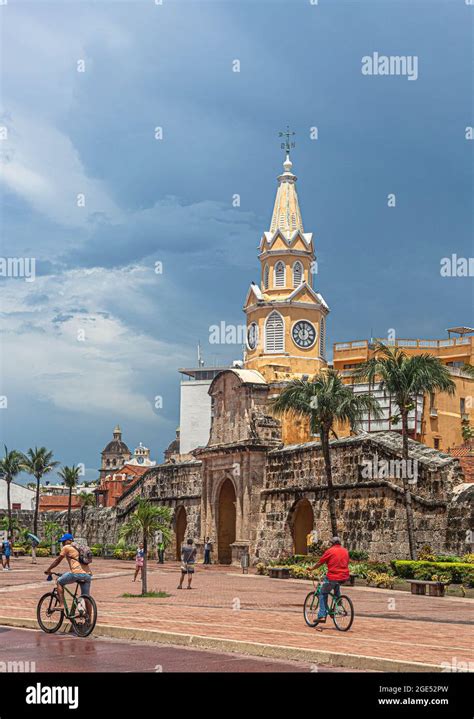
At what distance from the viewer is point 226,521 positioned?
49.1 metres

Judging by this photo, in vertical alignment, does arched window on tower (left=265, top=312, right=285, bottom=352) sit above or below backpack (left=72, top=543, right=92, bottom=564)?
above

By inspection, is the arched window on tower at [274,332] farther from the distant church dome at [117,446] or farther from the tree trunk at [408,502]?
the distant church dome at [117,446]

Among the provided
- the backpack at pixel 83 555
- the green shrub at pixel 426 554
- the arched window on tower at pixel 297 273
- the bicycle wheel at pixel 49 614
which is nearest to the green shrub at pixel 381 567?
the green shrub at pixel 426 554

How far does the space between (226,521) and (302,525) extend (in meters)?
6.33

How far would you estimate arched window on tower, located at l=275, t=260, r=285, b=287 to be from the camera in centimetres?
5144

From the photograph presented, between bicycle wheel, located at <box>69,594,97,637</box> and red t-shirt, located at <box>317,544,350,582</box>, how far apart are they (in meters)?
4.08

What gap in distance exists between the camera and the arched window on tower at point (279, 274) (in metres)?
51.4

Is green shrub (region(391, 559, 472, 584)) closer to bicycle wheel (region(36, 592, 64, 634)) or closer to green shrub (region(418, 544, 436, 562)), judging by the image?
green shrub (region(418, 544, 436, 562))

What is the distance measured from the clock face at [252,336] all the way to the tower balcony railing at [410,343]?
573 inches

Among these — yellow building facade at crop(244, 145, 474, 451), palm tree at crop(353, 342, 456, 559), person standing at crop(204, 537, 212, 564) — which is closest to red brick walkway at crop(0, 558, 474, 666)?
palm tree at crop(353, 342, 456, 559)

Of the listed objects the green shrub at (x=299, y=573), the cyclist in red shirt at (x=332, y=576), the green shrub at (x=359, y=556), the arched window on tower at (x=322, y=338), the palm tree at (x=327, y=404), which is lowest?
the green shrub at (x=299, y=573)
